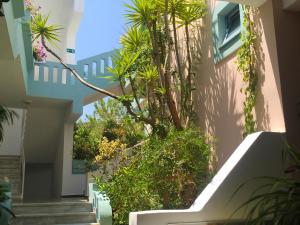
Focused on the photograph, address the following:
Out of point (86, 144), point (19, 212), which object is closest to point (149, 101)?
point (19, 212)

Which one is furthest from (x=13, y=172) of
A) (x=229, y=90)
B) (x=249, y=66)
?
(x=249, y=66)

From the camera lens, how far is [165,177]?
4383 millimetres

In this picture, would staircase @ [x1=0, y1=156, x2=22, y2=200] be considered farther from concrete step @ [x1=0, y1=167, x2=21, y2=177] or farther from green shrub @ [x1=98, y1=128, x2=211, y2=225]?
green shrub @ [x1=98, y1=128, x2=211, y2=225]

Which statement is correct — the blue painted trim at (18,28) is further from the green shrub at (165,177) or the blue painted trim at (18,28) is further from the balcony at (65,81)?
the green shrub at (165,177)

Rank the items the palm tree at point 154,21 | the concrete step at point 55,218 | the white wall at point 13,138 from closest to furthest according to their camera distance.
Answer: the palm tree at point 154,21, the concrete step at point 55,218, the white wall at point 13,138

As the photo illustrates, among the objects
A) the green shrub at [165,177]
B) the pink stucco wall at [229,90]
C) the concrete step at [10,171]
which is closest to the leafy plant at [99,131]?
the concrete step at [10,171]

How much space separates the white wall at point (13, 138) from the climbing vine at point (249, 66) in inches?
334

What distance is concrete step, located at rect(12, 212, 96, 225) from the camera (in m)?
6.73

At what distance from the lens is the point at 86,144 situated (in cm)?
1132

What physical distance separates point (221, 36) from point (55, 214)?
15.4ft

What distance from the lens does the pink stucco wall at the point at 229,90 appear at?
159 inches

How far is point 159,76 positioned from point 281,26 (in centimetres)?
200

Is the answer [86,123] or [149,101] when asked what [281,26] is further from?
[86,123]

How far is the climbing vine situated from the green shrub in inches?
27.5
